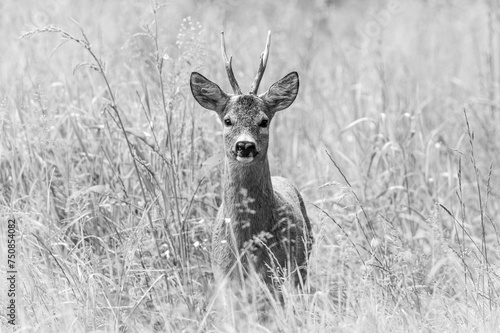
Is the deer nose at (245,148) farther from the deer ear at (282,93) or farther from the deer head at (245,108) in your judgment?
the deer ear at (282,93)

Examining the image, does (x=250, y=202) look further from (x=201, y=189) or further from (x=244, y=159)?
(x=201, y=189)

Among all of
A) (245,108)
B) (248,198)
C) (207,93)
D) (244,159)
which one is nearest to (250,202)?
(248,198)

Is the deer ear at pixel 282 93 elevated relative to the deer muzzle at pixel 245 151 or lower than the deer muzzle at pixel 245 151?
elevated

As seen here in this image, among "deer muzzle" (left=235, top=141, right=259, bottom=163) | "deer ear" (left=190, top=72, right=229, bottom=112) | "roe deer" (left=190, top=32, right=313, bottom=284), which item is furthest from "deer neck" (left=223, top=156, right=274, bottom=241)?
"deer ear" (left=190, top=72, right=229, bottom=112)

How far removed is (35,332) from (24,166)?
4.67 feet

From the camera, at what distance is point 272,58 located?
7523mm

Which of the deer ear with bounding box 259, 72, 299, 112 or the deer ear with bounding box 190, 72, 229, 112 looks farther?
the deer ear with bounding box 259, 72, 299, 112

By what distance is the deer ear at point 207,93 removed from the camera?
4613mm

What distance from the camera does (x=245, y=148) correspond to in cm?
435

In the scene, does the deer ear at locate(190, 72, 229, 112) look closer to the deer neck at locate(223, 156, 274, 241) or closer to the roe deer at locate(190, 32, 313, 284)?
the roe deer at locate(190, 32, 313, 284)

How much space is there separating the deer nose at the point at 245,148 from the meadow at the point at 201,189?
1.10 ft

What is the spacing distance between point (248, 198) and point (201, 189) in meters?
0.69

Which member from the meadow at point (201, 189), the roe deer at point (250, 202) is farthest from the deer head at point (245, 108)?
the meadow at point (201, 189)

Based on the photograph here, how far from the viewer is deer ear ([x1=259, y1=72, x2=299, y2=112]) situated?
15.5ft
